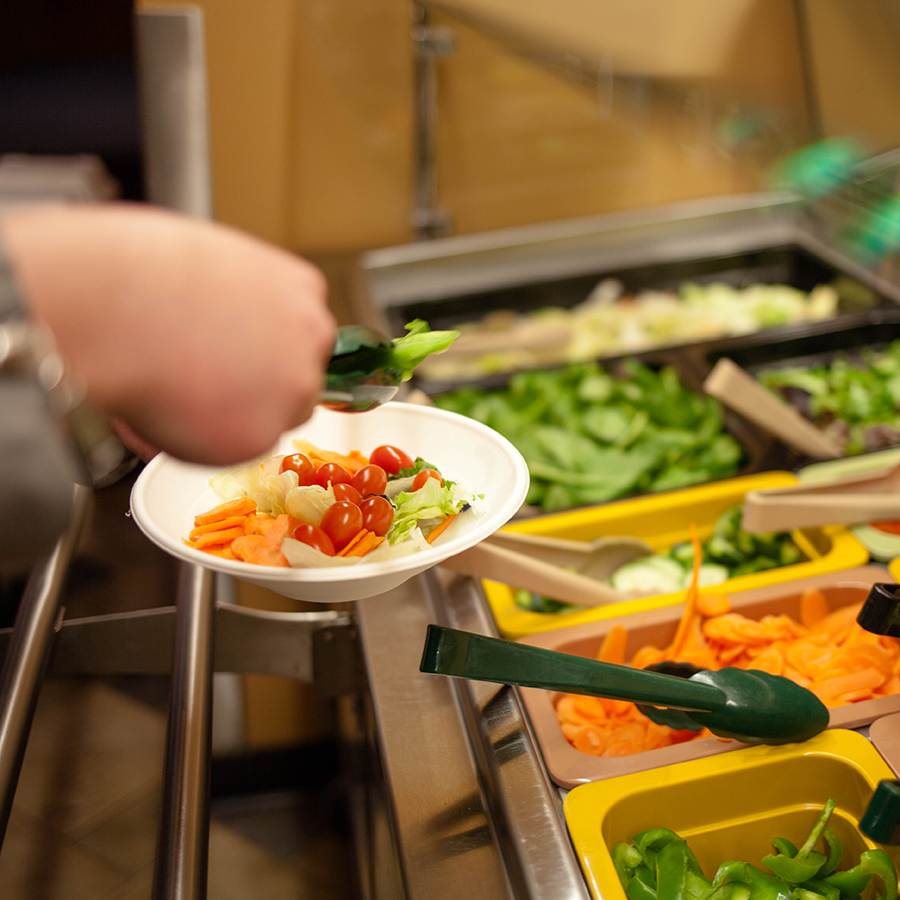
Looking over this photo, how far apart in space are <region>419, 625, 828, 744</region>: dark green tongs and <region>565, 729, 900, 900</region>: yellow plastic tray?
0.10 ft

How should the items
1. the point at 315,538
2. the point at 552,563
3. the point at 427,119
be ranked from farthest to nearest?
the point at 427,119, the point at 552,563, the point at 315,538

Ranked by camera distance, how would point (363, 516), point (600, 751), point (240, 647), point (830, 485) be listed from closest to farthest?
point (363, 516)
point (600, 751)
point (830, 485)
point (240, 647)

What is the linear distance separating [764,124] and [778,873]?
3.61ft

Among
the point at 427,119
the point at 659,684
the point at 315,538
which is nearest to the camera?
the point at 315,538

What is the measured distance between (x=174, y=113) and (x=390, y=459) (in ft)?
2.45

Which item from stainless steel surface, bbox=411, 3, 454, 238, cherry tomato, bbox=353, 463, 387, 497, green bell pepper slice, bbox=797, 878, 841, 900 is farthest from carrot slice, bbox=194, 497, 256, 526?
stainless steel surface, bbox=411, 3, 454, 238

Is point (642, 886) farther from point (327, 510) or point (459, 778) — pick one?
point (327, 510)

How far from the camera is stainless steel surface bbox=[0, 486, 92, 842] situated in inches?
32.8

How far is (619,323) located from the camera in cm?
234

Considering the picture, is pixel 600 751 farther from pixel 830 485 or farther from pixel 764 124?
pixel 764 124

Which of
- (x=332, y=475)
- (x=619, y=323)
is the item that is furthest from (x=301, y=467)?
(x=619, y=323)

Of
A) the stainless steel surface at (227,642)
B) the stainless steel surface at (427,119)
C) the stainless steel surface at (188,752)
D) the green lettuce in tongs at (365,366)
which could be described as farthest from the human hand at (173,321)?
the stainless steel surface at (427,119)

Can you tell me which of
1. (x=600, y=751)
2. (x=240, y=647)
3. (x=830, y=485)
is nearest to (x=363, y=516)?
(x=600, y=751)

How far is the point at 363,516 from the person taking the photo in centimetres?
79
